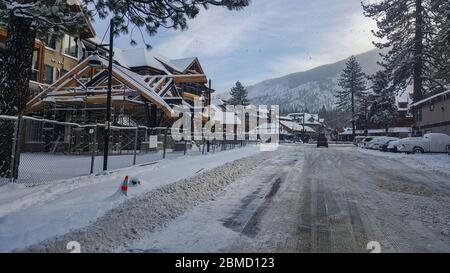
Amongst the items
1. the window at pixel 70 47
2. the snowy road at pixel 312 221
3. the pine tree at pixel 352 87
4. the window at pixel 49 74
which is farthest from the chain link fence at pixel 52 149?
the pine tree at pixel 352 87

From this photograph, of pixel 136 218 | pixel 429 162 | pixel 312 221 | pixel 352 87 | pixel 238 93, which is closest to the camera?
pixel 136 218

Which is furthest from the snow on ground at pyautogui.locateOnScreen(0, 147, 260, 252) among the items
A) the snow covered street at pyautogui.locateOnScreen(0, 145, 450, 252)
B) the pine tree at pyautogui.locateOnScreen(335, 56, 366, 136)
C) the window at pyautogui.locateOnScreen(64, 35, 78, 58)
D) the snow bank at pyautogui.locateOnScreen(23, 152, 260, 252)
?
the pine tree at pyautogui.locateOnScreen(335, 56, 366, 136)

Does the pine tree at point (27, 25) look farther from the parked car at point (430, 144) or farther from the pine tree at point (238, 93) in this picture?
the pine tree at point (238, 93)

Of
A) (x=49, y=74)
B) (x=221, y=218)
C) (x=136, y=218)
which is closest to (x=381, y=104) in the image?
(x=49, y=74)

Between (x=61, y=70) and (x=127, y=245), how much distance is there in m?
29.0

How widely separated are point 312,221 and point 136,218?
11.0 ft

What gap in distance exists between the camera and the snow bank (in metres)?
5.07

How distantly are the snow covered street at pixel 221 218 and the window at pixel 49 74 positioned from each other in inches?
871

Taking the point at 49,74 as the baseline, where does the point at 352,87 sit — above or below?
above

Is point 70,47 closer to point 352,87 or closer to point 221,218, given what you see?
point 221,218

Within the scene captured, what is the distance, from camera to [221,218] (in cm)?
689

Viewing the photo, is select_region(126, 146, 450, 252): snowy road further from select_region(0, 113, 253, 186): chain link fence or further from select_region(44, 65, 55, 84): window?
select_region(44, 65, 55, 84): window

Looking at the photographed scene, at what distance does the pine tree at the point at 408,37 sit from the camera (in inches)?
1433

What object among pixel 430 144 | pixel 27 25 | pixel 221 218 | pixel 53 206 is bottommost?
pixel 221 218
